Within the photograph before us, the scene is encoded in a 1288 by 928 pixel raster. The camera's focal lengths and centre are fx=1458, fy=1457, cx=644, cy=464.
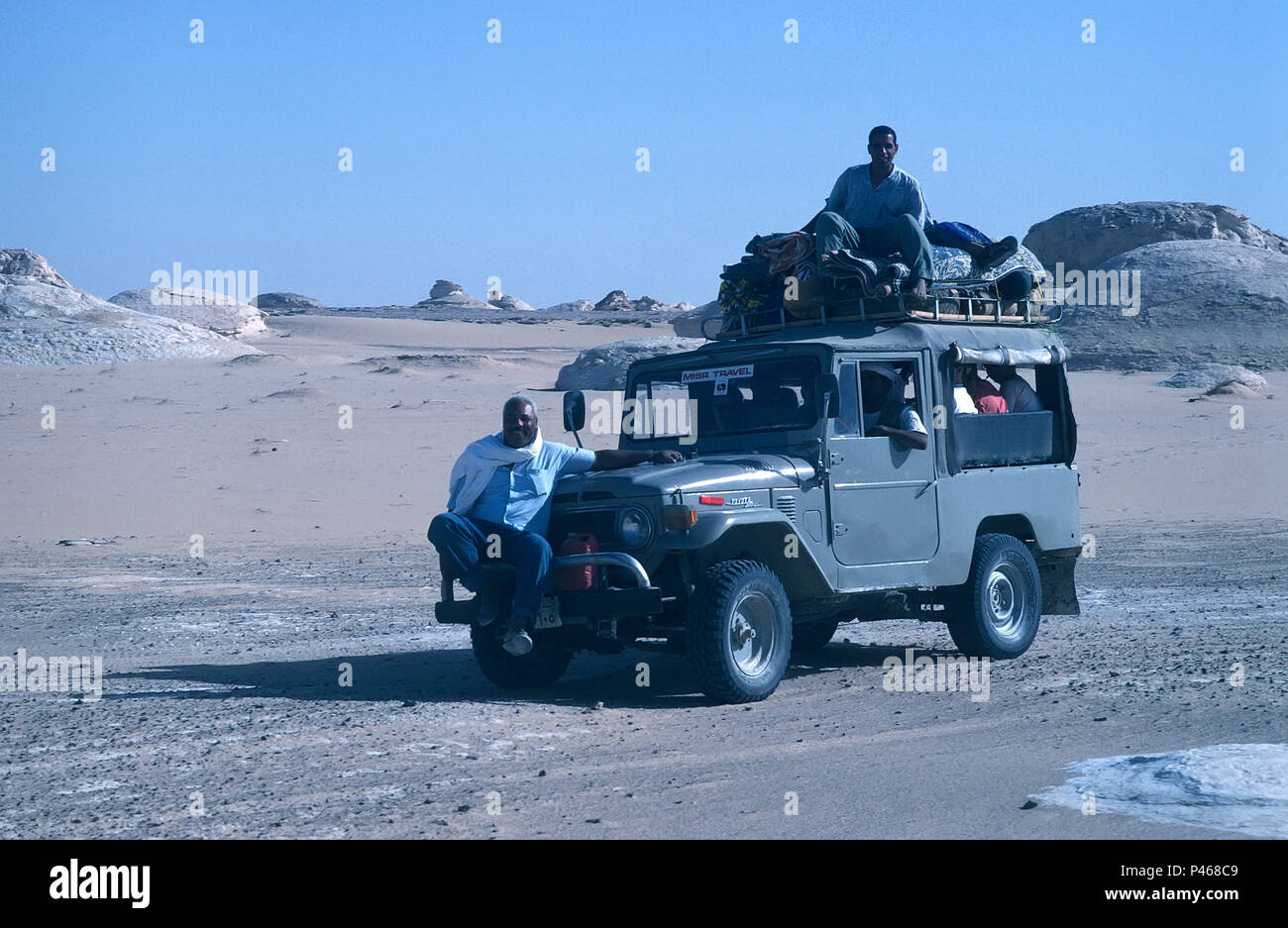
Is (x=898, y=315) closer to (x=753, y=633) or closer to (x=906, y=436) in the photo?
(x=906, y=436)

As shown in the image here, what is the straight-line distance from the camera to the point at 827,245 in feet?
32.3

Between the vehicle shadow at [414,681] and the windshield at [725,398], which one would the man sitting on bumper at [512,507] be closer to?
the windshield at [725,398]

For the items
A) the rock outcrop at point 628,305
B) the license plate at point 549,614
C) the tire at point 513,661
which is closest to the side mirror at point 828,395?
the license plate at point 549,614

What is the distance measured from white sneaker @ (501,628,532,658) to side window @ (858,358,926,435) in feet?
8.59

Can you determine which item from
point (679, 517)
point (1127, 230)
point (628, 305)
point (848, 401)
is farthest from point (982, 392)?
point (628, 305)

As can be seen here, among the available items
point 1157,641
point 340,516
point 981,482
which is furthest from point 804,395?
point 340,516

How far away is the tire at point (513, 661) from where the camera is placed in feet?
30.1

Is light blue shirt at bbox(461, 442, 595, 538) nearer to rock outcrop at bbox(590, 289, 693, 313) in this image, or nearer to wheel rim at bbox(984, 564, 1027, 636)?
wheel rim at bbox(984, 564, 1027, 636)

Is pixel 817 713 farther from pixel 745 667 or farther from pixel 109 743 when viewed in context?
pixel 109 743

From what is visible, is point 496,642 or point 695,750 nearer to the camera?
point 695,750

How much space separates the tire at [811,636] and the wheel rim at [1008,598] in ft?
3.94

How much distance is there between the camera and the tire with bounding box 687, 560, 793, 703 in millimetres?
8227
